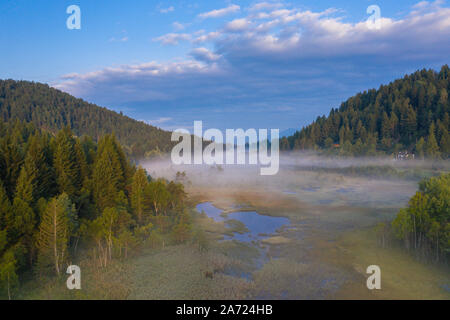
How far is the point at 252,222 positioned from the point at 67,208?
29.6 meters

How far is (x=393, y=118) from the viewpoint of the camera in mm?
131375

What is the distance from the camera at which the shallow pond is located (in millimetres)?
42531

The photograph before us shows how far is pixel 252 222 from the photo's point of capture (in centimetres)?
5047

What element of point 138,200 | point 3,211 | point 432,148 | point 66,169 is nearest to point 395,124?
point 432,148

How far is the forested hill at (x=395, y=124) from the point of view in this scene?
115231mm

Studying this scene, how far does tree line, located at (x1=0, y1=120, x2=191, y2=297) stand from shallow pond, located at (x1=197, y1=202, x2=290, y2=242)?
8.15 meters

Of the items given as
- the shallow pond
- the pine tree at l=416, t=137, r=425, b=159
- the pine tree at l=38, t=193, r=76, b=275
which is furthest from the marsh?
the pine tree at l=416, t=137, r=425, b=159

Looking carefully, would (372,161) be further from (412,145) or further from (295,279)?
(295,279)

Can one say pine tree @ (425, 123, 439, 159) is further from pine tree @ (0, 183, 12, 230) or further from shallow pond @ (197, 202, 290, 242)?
pine tree @ (0, 183, 12, 230)

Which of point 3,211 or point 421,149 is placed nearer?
point 3,211

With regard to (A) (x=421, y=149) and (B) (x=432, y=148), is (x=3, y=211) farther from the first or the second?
(A) (x=421, y=149)
